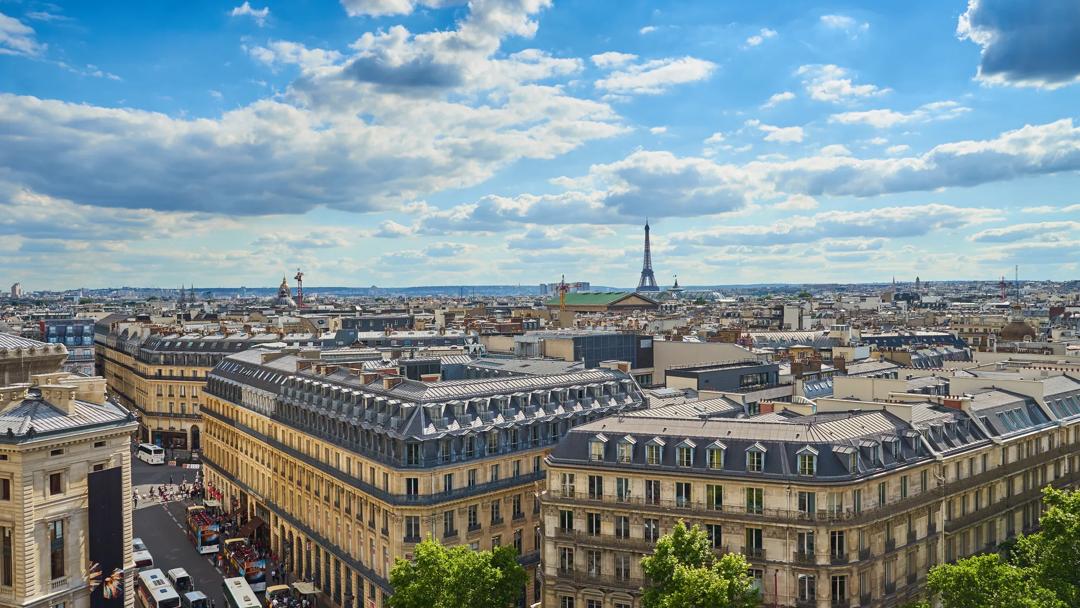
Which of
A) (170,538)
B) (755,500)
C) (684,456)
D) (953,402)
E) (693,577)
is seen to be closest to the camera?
(693,577)

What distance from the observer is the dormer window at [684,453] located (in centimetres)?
5688

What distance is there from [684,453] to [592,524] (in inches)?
311

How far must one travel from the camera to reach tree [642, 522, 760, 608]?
45.5m

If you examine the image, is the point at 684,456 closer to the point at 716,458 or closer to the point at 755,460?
the point at 716,458

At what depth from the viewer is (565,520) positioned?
59.8m

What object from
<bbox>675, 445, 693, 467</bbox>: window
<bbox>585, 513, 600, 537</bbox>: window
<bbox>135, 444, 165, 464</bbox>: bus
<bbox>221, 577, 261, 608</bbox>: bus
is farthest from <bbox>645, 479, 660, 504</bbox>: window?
<bbox>135, 444, 165, 464</bbox>: bus

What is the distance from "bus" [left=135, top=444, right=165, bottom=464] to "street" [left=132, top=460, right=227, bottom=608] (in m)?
8.71

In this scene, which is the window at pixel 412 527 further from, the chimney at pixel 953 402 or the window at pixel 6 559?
the chimney at pixel 953 402

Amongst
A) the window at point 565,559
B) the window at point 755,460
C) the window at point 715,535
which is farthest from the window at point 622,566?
the window at point 755,460

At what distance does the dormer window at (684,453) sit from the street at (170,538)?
41115 millimetres

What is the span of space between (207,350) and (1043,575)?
396 ft

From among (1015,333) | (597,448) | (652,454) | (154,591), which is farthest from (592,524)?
(1015,333)

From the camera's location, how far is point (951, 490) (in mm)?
62000

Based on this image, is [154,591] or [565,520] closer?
[565,520]
